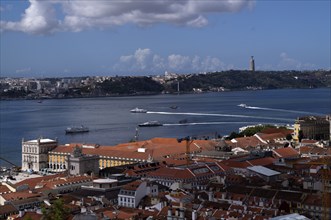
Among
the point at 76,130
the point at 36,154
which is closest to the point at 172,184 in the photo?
the point at 36,154

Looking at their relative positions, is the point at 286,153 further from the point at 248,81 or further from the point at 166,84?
the point at 248,81

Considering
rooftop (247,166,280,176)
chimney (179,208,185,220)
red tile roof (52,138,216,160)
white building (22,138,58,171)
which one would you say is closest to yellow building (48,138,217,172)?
red tile roof (52,138,216,160)

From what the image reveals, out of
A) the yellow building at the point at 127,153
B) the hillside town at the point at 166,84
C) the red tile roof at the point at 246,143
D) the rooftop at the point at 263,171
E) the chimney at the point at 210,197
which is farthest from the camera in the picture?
the hillside town at the point at 166,84

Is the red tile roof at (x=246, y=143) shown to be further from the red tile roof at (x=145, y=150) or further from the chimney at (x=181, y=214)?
the chimney at (x=181, y=214)

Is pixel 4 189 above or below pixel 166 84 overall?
below

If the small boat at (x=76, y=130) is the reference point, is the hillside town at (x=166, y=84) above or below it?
above

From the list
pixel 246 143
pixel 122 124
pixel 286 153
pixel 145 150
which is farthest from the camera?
pixel 122 124

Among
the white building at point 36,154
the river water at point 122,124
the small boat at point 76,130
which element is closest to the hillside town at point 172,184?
the white building at point 36,154

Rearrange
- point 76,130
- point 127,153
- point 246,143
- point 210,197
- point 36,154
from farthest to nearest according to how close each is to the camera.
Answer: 1. point 76,130
2. point 246,143
3. point 36,154
4. point 127,153
5. point 210,197
